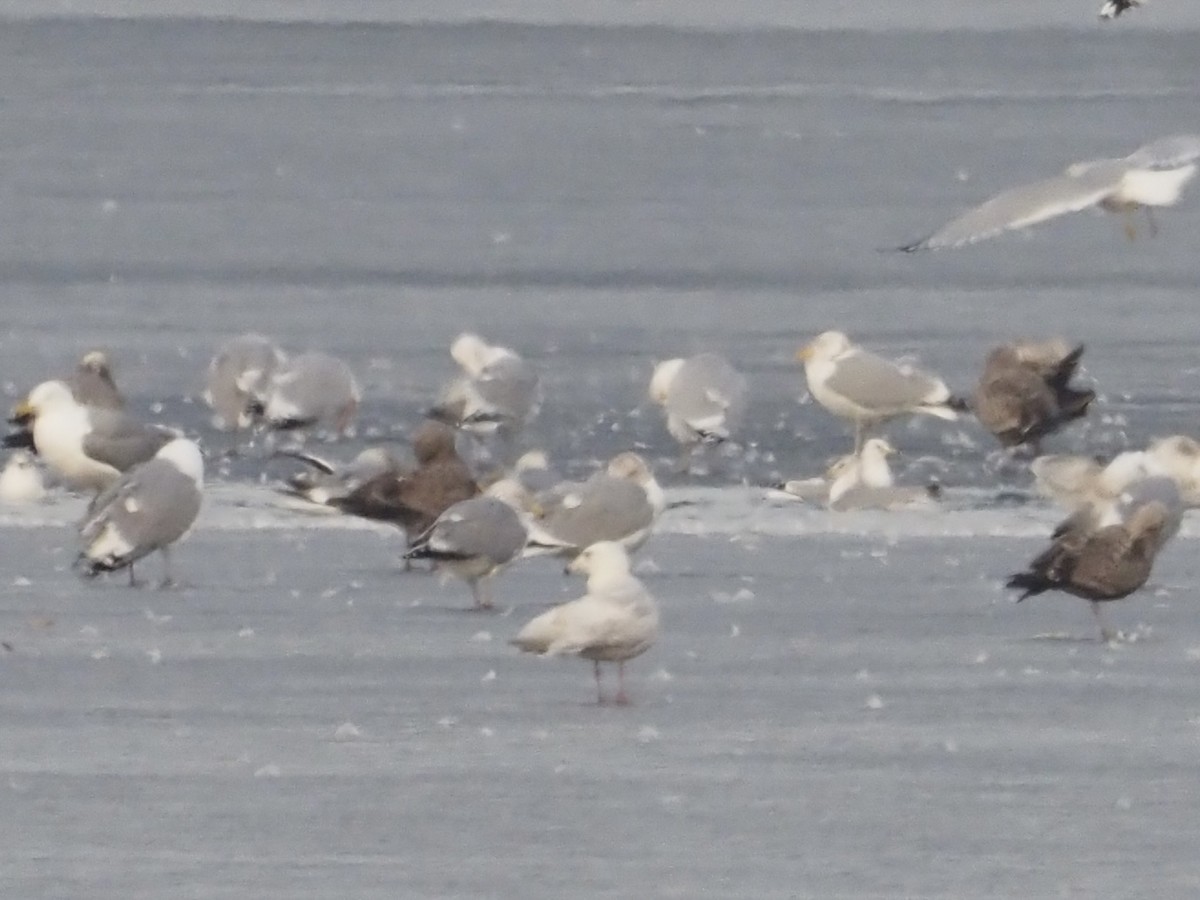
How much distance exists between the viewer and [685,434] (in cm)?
984

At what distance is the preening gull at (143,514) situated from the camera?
7117mm

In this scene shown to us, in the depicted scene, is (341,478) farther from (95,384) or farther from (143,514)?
(95,384)

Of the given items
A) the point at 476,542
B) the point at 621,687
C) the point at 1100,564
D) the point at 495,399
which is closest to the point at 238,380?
the point at 495,399

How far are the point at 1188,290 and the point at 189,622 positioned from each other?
26.4 feet

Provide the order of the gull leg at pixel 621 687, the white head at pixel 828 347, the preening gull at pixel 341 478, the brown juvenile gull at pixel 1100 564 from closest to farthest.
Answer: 1. the gull leg at pixel 621 687
2. the brown juvenile gull at pixel 1100 564
3. the preening gull at pixel 341 478
4. the white head at pixel 828 347

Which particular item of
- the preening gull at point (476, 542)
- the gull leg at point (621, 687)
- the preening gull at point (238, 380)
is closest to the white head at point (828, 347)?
the preening gull at point (238, 380)

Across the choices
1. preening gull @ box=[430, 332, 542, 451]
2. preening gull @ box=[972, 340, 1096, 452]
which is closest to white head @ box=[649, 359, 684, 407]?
preening gull @ box=[430, 332, 542, 451]

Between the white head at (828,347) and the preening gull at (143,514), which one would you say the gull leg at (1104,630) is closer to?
the preening gull at (143,514)

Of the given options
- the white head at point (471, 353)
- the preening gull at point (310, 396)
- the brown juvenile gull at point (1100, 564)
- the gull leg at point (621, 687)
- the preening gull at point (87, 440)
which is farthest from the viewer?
the white head at point (471, 353)

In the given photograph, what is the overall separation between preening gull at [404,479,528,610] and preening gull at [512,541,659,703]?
3.16 feet

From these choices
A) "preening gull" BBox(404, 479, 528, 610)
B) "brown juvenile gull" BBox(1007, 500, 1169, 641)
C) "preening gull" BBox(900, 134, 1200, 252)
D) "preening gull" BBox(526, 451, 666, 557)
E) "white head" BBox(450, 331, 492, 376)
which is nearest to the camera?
"brown juvenile gull" BBox(1007, 500, 1169, 641)

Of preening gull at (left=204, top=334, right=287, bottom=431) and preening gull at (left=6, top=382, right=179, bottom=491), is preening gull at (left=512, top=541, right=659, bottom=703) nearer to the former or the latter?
preening gull at (left=6, top=382, right=179, bottom=491)

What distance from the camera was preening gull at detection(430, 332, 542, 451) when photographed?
10.2 meters

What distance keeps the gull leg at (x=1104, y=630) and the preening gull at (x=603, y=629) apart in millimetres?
1042
